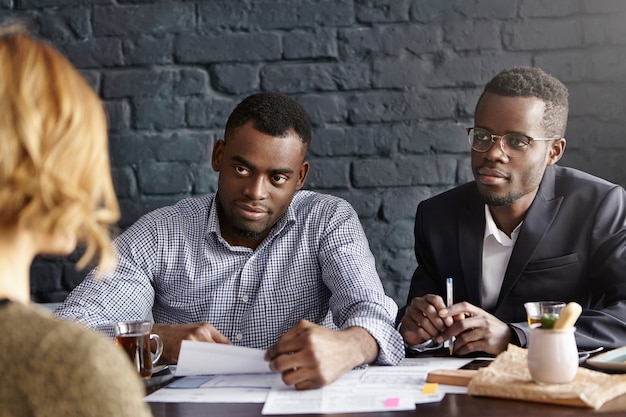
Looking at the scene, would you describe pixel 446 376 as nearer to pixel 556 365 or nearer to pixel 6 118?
pixel 556 365

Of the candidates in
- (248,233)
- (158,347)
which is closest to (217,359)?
(158,347)

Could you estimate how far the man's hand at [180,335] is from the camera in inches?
70.6

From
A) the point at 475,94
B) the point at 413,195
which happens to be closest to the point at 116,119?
the point at 413,195

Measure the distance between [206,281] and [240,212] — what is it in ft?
0.68

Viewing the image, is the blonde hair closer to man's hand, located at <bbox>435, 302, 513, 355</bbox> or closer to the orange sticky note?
the orange sticky note

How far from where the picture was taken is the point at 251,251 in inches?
89.2


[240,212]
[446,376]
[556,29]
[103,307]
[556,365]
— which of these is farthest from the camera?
[556,29]

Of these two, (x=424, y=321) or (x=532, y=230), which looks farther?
(x=532, y=230)

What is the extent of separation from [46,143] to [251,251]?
1.41 metres

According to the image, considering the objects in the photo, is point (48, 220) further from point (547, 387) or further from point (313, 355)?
point (547, 387)

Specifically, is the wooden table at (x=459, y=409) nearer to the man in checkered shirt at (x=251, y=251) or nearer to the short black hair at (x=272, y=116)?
the man in checkered shirt at (x=251, y=251)

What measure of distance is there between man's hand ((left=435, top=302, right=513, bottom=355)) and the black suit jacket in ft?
1.12

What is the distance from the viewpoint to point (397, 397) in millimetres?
1454

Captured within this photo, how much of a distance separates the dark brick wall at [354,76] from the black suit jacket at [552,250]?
0.30 meters
